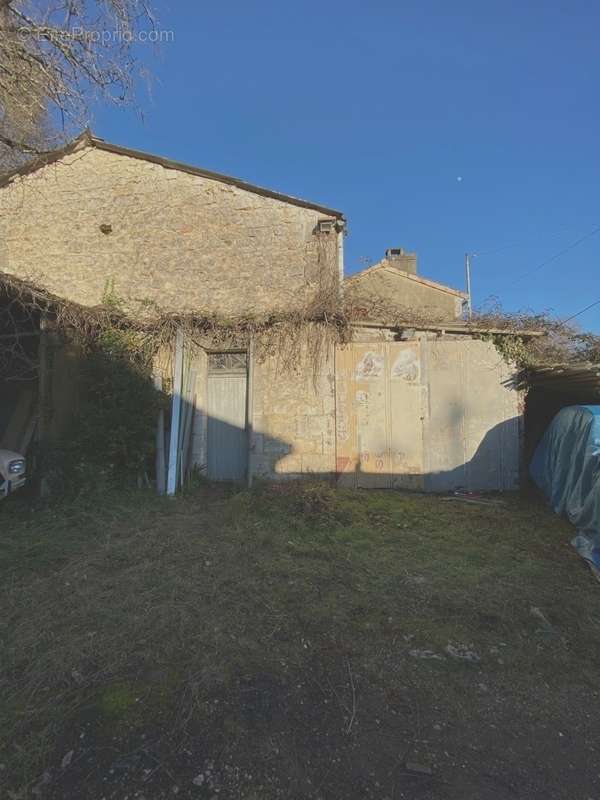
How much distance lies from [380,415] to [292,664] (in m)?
5.51

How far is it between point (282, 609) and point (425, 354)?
5.67m

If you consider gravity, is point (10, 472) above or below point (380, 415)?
below

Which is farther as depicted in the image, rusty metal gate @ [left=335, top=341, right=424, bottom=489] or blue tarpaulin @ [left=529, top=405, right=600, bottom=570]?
rusty metal gate @ [left=335, top=341, right=424, bottom=489]

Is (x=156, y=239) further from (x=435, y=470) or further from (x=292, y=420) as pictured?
(x=435, y=470)

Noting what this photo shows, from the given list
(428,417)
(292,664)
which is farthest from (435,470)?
(292,664)

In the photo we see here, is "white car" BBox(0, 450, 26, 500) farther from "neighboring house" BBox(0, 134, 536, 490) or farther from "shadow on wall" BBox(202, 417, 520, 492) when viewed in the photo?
"shadow on wall" BBox(202, 417, 520, 492)

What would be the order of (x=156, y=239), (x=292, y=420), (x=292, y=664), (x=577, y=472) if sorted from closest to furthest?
(x=292, y=664) → (x=577, y=472) → (x=292, y=420) → (x=156, y=239)

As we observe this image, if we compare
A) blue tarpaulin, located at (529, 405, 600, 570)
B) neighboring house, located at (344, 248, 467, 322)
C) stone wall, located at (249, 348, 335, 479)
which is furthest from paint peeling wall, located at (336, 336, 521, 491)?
neighboring house, located at (344, 248, 467, 322)

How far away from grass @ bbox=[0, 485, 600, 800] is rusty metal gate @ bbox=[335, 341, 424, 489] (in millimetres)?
2690

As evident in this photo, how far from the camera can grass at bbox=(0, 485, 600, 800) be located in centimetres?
189

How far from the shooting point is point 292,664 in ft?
8.60

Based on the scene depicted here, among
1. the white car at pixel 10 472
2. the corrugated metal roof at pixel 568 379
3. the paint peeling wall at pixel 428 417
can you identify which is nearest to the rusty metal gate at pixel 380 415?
the paint peeling wall at pixel 428 417

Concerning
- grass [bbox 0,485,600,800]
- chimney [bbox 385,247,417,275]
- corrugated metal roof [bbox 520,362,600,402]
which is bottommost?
grass [bbox 0,485,600,800]

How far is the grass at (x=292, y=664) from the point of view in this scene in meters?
1.89
